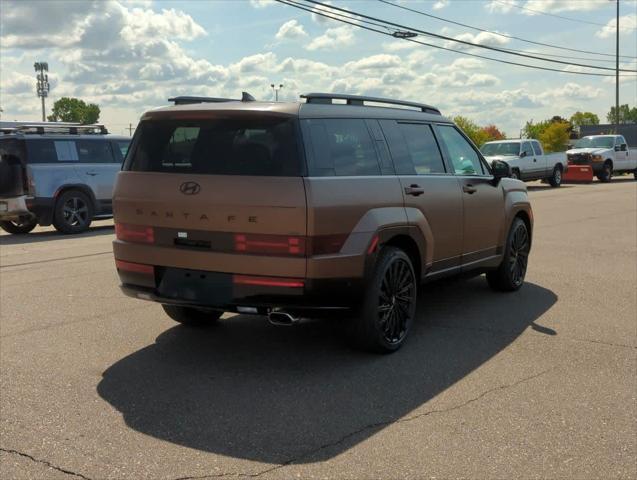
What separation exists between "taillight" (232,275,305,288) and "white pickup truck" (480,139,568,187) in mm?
22471

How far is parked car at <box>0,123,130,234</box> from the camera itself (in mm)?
13805

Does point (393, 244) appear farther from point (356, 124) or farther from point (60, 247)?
point (60, 247)

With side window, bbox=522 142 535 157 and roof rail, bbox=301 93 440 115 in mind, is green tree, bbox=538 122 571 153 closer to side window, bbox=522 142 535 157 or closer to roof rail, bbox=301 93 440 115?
side window, bbox=522 142 535 157

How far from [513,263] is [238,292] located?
157 inches

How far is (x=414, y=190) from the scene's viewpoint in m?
5.85

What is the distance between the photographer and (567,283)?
8500 mm

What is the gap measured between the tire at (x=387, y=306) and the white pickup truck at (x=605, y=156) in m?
29.4

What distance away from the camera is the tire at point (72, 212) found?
1434cm

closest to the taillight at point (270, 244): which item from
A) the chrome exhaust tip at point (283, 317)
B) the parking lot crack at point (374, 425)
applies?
the chrome exhaust tip at point (283, 317)

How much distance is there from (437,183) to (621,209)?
13.8m

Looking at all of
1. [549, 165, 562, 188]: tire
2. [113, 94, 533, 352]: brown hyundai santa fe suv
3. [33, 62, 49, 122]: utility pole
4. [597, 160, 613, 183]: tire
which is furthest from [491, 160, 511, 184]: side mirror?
[33, 62, 49, 122]: utility pole

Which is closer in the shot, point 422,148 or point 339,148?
point 339,148

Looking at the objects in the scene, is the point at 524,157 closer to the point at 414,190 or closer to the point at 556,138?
the point at 414,190

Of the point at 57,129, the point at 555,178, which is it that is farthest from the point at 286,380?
the point at 555,178
